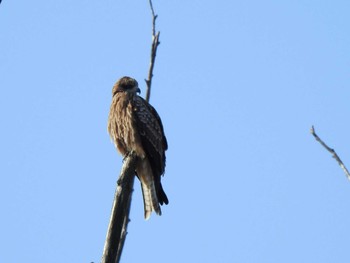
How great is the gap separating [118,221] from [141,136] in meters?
4.14

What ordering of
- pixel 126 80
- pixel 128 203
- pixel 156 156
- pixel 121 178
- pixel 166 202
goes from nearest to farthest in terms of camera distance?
pixel 128 203
pixel 121 178
pixel 166 202
pixel 156 156
pixel 126 80

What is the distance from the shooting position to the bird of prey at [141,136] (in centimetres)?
800

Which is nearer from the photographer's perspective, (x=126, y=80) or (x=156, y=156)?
(x=156, y=156)

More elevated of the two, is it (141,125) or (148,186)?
(141,125)

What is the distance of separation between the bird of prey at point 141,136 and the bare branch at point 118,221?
3.19 meters

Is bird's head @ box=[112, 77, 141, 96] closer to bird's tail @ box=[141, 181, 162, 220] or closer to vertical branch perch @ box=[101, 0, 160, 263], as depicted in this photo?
bird's tail @ box=[141, 181, 162, 220]

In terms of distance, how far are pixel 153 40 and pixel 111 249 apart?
2136 mm

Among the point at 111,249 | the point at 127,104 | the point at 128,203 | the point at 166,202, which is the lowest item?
the point at 111,249

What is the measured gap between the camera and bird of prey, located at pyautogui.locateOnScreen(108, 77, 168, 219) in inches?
315

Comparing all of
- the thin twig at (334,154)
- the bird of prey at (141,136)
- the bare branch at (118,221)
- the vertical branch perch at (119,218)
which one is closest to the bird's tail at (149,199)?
the bird of prey at (141,136)

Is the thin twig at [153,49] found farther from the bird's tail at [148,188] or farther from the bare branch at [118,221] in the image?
the bird's tail at [148,188]

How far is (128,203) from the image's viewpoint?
14.4 feet

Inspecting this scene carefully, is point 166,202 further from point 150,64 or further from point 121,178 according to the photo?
point 121,178

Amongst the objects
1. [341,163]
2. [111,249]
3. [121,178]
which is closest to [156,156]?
[121,178]
